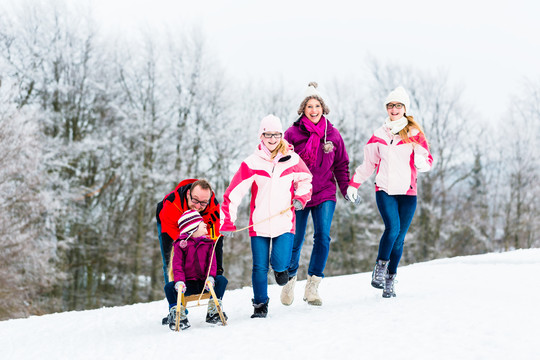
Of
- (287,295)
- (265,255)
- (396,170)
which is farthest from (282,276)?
(396,170)

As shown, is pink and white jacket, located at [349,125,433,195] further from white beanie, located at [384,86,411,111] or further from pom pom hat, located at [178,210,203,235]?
pom pom hat, located at [178,210,203,235]

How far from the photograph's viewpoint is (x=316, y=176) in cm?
495

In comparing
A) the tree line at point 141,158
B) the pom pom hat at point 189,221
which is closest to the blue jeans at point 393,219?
the pom pom hat at point 189,221

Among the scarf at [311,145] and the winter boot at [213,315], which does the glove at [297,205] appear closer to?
the scarf at [311,145]

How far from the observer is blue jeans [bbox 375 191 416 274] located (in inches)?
192

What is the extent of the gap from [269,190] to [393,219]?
1301mm

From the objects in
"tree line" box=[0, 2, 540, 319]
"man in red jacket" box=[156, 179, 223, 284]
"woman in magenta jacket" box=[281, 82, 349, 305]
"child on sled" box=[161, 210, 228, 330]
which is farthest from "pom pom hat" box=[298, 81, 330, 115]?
"tree line" box=[0, 2, 540, 319]

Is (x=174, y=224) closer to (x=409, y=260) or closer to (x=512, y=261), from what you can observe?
(x=512, y=261)

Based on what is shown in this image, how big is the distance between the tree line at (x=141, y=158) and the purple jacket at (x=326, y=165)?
39.9 feet

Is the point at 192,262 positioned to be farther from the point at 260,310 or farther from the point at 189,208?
the point at 260,310

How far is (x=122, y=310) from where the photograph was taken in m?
6.83

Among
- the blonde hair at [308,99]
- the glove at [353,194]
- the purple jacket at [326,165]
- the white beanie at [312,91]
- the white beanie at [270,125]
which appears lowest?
the glove at [353,194]

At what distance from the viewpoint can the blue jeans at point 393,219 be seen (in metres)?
4.88

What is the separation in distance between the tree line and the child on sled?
11.7 m
